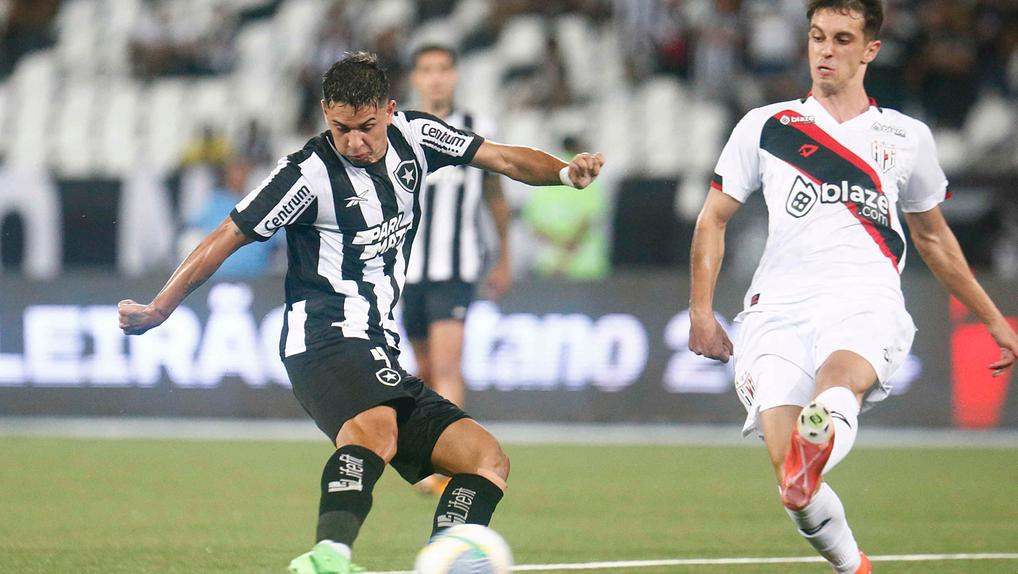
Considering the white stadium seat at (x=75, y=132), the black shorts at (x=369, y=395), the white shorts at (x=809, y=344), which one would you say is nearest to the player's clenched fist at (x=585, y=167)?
the white shorts at (x=809, y=344)

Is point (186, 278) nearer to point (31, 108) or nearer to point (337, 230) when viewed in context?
point (337, 230)

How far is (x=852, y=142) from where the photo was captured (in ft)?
18.1

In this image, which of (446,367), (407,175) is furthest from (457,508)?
(446,367)

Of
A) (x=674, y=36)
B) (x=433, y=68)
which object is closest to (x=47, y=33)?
(x=674, y=36)

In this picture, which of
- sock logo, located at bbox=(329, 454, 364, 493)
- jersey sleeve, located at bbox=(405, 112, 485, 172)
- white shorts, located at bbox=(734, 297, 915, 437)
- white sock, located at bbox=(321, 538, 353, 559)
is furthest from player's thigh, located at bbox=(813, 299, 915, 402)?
white sock, located at bbox=(321, 538, 353, 559)

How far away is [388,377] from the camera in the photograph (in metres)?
5.35

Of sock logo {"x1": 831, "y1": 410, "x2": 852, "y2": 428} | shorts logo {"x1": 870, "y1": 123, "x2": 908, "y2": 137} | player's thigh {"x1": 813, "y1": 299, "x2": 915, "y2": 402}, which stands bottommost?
sock logo {"x1": 831, "y1": 410, "x2": 852, "y2": 428}

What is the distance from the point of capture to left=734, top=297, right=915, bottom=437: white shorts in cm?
529

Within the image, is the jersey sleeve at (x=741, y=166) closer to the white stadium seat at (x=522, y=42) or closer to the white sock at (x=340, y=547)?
the white sock at (x=340, y=547)

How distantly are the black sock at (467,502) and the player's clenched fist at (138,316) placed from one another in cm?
116

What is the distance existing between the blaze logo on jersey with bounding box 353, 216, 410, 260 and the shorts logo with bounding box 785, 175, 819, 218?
1.42 metres

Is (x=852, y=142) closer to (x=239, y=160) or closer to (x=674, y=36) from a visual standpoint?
(x=239, y=160)

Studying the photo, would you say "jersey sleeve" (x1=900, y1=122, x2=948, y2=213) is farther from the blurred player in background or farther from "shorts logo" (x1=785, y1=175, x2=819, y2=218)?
the blurred player in background

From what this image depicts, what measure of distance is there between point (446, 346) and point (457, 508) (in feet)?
11.7
